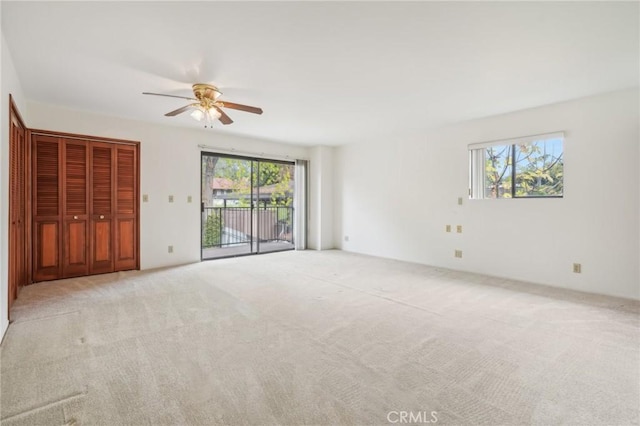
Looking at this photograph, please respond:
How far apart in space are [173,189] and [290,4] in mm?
4002

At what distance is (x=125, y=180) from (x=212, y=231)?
246 centimetres

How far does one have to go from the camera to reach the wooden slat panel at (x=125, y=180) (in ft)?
15.1

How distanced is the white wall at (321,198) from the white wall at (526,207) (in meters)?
0.91

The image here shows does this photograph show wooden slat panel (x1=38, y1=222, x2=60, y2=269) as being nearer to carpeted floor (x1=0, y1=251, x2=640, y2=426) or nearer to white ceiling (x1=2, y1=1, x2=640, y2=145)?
carpeted floor (x1=0, y1=251, x2=640, y2=426)

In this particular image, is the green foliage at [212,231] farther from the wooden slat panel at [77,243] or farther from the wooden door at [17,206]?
the wooden door at [17,206]

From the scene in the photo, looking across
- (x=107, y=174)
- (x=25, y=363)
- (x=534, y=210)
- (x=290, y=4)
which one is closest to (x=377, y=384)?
(x=25, y=363)

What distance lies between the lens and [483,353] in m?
2.19

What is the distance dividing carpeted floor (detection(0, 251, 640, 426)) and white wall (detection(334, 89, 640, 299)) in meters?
0.51

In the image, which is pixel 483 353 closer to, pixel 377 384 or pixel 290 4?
pixel 377 384

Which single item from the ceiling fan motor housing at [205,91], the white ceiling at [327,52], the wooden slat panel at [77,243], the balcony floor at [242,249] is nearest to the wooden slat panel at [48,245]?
the wooden slat panel at [77,243]

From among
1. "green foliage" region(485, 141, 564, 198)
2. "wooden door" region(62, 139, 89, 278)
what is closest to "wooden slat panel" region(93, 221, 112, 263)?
"wooden door" region(62, 139, 89, 278)

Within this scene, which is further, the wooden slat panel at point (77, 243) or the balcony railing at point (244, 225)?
the balcony railing at point (244, 225)

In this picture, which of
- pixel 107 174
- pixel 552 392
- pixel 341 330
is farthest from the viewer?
pixel 107 174

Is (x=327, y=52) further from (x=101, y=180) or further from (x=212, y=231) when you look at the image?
(x=212, y=231)
